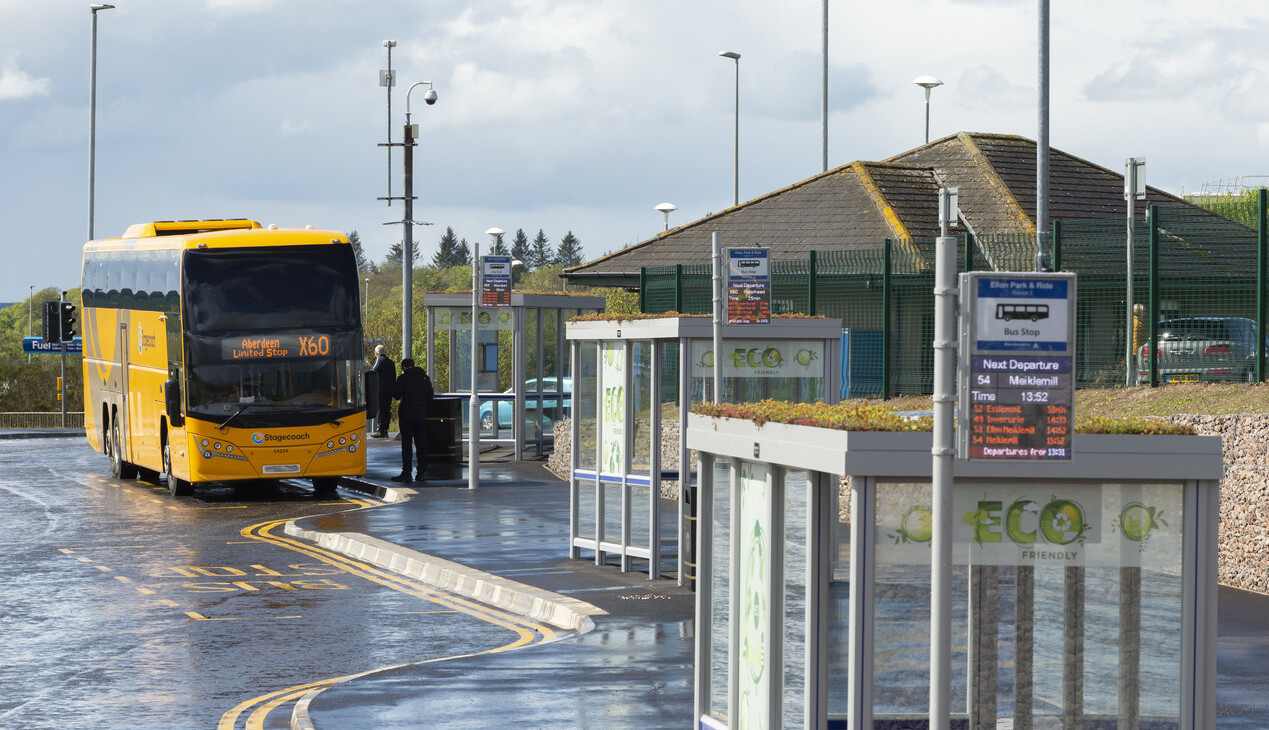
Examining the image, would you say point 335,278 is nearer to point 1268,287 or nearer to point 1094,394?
point 1094,394

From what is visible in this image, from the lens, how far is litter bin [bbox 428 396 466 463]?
29.1 m

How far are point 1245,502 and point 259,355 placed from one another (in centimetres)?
1389

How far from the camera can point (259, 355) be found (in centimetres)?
2411

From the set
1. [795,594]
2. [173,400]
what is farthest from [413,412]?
[795,594]

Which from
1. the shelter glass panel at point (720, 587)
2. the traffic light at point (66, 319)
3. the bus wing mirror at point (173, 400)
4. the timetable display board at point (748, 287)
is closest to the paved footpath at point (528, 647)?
the shelter glass panel at point (720, 587)

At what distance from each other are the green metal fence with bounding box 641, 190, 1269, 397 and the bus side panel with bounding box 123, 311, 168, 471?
781cm

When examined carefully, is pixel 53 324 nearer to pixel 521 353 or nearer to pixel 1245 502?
pixel 521 353

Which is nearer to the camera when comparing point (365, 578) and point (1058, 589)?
point (1058, 589)

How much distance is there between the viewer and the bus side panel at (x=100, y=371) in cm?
2919

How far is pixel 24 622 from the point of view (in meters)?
13.8

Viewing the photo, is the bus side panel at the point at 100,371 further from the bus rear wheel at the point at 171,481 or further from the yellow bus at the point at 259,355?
the yellow bus at the point at 259,355

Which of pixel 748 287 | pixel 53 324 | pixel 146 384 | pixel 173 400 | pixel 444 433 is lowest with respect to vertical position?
pixel 444 433

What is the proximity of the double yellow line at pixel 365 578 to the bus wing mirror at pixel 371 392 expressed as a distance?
139 inches

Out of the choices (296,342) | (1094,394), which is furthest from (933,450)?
(296,342)
